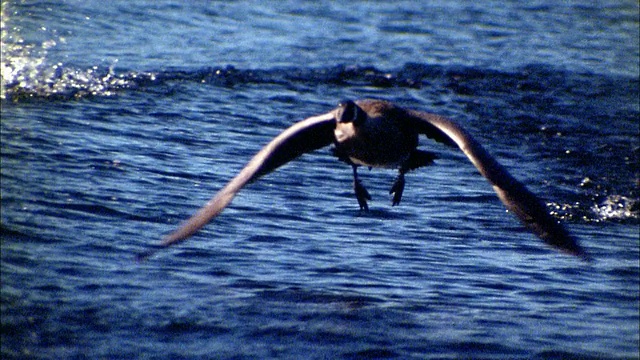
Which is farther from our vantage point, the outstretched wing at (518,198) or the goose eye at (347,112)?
the goose eye at (347,112)

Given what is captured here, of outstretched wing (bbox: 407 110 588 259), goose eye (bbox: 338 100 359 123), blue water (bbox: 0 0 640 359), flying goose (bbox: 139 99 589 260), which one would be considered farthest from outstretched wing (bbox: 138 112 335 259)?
outstretched wing (bbox: 407 110 588 259)

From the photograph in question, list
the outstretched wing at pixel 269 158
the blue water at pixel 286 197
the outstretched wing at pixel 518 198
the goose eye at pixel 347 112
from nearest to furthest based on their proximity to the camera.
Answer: the outstretched wing at pixel 518 198
the outstretched wing at pixel 269 158
the blue water at pixel 286 197
the goose eye at pixel 347 112

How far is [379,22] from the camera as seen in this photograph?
18.8 m

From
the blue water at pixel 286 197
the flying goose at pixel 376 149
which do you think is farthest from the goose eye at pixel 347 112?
the blue water at pixel 286 197

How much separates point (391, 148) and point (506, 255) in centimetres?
174

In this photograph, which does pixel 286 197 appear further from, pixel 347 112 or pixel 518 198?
pixel 518 198

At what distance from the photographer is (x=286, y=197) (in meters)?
9.77

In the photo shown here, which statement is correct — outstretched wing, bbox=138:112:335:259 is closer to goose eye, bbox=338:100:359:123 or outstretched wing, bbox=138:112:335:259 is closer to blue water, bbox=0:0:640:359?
→ goose eye, bbox=338:100:359:123

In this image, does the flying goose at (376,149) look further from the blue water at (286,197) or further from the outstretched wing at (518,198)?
the blue water at (286,197)

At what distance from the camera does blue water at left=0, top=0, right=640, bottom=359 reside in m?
6.86

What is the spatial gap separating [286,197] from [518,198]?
343 cm

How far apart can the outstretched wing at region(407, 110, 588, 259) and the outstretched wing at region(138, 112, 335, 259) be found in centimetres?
91

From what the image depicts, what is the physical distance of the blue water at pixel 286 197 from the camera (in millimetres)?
6863

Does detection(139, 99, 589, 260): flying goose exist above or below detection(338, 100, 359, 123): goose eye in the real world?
below
